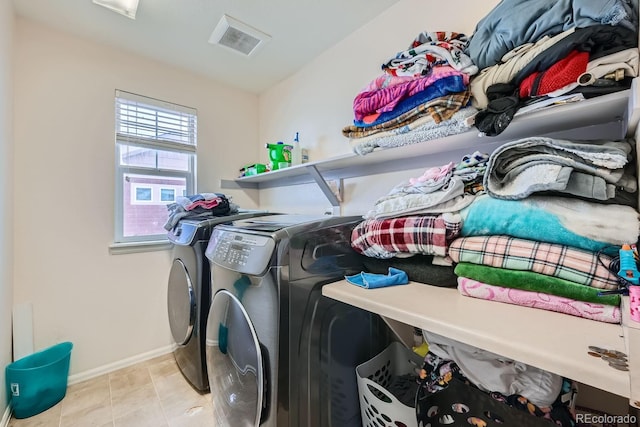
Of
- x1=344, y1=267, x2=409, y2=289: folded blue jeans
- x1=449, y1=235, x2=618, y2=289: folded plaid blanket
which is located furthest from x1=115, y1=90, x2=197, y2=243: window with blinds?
x1=449, y1=235, x2=618, y2=289: folded plaid blanket

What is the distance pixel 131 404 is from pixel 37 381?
1.71ft

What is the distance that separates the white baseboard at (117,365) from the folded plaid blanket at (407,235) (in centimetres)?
197

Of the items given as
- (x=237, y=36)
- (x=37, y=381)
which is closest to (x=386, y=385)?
(x=37, y=381)

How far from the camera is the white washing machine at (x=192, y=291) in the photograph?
1.58 m

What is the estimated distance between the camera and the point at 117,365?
1.96 metres

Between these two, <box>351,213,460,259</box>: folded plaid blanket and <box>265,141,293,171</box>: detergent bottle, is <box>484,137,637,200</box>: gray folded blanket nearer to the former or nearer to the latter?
<box>351,213,460,259</box>: folded plaid blanket

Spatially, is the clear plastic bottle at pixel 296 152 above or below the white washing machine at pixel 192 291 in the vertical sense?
above

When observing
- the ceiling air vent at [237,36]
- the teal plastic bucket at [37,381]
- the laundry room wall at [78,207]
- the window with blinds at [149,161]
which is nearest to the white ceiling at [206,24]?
the ceiling air vent at [237,36]

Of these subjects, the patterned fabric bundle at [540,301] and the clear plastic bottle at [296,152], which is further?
the clear plastic bottle at [296,152]

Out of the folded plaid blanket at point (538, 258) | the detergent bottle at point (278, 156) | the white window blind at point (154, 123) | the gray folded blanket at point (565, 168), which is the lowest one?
the folded plaid blanket at point (538, 258)

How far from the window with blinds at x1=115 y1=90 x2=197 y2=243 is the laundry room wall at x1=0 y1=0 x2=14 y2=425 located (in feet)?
1.72

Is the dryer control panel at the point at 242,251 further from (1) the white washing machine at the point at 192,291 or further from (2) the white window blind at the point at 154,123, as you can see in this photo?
(2) the white window blind at the point at 154,123

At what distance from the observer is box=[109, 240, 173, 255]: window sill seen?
1961 millimetres

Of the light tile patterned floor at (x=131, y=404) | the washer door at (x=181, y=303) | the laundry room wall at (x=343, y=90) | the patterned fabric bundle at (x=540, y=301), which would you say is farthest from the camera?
the washer door at (x=181, y=303)
